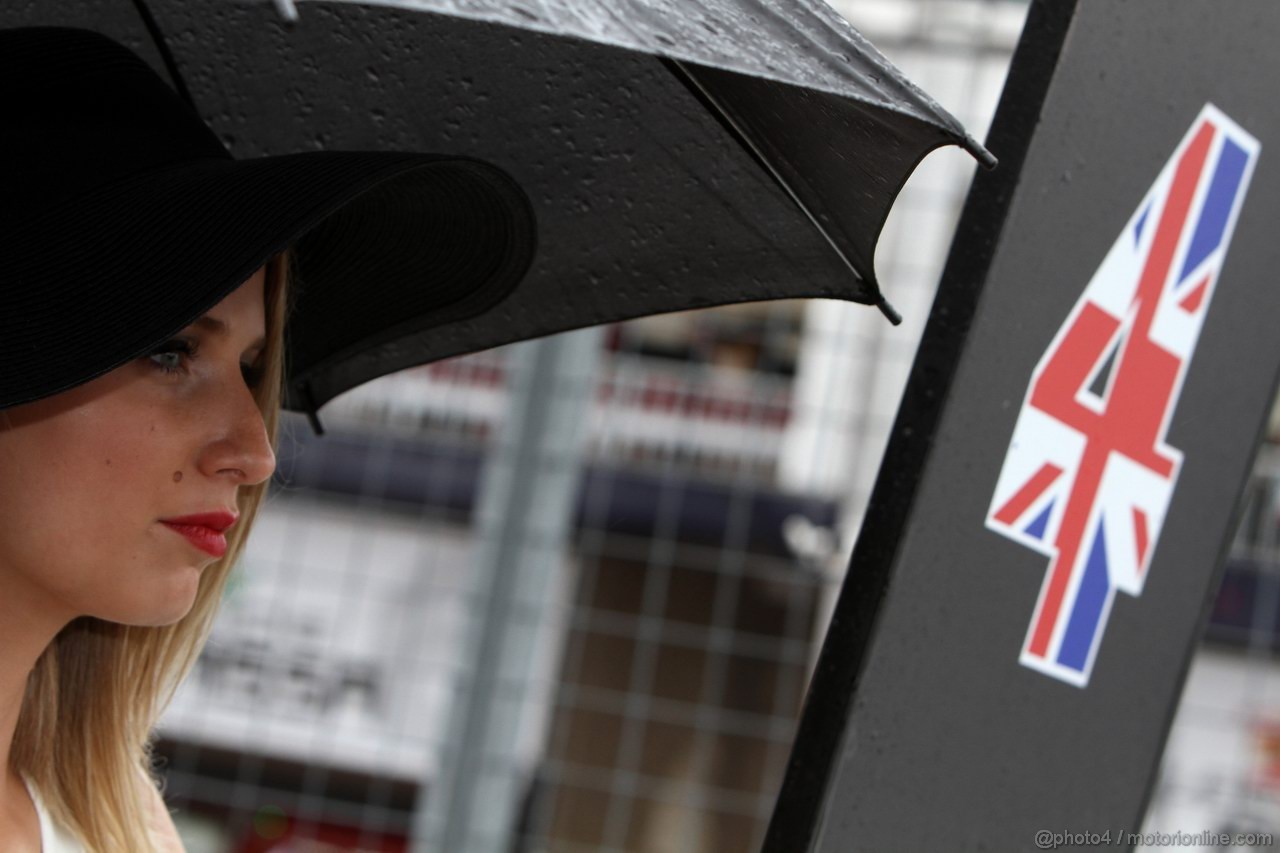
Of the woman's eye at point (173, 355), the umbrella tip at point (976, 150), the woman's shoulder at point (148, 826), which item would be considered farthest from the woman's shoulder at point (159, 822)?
the umbrella tip at point (976, 150)

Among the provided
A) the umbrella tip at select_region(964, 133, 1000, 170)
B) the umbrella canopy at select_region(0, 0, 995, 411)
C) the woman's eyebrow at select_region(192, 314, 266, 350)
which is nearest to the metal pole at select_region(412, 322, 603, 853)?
the umbrella canopy at select_region(0, 0, 995, 411)

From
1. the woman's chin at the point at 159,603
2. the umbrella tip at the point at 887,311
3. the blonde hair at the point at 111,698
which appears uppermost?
the umbrella tip at the point at 887,311

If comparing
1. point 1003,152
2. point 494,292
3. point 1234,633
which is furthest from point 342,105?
point 1234,633

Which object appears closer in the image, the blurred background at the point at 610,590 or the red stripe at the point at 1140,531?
the red stripe at the point at 1140,531

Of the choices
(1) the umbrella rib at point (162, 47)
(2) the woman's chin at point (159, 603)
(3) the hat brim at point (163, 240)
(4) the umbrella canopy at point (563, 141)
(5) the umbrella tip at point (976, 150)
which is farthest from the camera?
(1) the umbrella rib at point (162, 47)

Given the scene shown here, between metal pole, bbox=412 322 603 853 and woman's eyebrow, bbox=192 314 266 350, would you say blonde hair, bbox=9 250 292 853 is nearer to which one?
woman's eyebrow, bbox=192 314 266 350

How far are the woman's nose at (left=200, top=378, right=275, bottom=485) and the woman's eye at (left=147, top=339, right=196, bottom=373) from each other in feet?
0.12

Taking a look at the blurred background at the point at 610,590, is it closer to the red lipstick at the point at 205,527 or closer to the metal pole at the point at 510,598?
the metal pole at the point at 510,598

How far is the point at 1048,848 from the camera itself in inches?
42.8

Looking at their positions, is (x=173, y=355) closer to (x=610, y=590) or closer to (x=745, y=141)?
(x=745, y=141)

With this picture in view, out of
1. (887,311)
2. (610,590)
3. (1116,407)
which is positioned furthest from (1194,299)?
(610,590)

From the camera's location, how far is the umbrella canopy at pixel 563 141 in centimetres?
119

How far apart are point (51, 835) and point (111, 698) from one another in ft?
0.49

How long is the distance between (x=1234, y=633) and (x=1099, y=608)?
3054mm
